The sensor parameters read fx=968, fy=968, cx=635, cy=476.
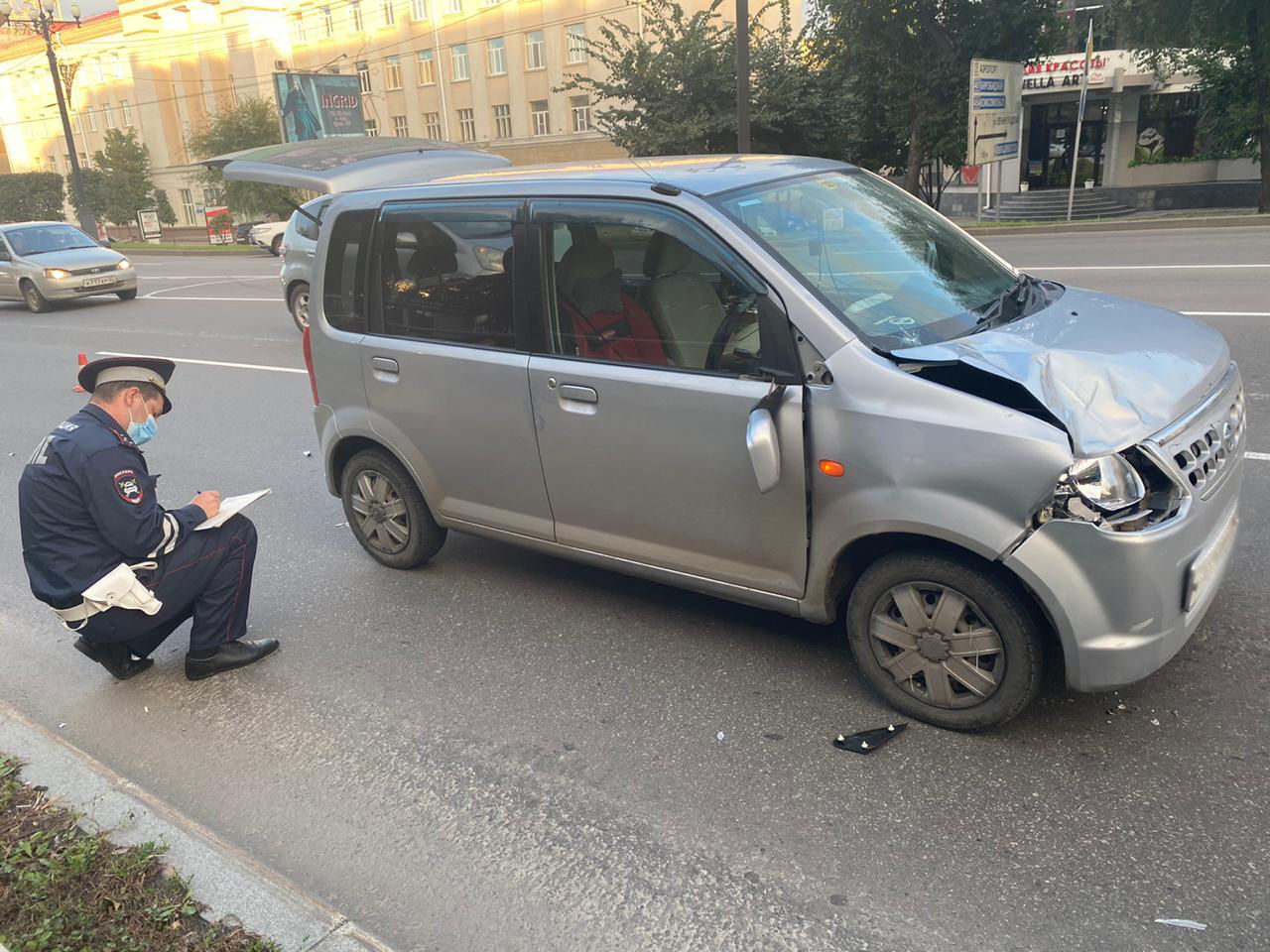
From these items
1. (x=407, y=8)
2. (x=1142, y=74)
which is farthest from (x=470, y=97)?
(x=1142, y=74)

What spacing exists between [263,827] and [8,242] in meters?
19.2

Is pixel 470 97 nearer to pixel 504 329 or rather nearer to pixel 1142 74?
pixel 1142 74

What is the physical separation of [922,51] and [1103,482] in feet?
84.6

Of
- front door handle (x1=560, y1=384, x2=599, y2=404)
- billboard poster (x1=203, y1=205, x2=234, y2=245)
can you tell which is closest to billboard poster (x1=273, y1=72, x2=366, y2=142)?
billboard poster (x1=203, y1=205, x2=234, y2=245)

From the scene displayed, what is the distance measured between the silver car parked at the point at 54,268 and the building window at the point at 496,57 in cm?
3741

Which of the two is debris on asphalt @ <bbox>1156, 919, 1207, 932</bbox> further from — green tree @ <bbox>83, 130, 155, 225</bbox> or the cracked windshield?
green tree @ <bbox>83, 130, 155, 225</bbox>

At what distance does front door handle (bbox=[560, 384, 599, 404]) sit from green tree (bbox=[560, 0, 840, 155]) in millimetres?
19768

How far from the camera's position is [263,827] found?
126 inches

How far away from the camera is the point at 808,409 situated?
3.28 m

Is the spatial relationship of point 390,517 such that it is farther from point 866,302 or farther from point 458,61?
point 458,61

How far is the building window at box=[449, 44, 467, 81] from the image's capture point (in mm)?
53531

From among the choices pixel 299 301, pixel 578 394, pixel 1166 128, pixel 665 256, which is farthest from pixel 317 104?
pixel 665 256

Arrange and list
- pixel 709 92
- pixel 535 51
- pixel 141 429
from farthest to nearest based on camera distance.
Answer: pixel 535 51, pixel 709 92, pixel 141 429

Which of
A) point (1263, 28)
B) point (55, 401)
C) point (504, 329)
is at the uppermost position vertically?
point (1263, 28)
